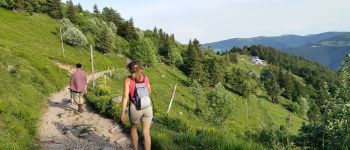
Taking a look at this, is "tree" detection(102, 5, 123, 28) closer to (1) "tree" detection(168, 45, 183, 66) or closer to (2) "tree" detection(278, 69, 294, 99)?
(1) "tree" detection(168, 45, 183, 66)

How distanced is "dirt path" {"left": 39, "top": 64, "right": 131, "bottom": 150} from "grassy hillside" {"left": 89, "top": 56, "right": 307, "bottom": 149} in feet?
3.61

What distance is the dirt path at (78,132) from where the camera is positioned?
46.4 ft

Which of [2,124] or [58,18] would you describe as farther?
[58,18]

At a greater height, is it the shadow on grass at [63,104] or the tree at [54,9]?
the tree at [54,9]

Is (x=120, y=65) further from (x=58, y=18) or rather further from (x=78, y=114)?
(x=78, y=114)

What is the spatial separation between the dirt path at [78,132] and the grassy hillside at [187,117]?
1.10m

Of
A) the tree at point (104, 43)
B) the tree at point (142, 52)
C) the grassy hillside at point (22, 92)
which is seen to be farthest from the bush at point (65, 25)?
the grassy hillside at point (22, 92)

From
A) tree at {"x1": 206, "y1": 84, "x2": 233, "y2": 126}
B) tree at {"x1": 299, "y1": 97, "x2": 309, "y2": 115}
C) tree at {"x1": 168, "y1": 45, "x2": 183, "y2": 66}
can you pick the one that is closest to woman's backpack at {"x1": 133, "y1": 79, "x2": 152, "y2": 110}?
tree at {"x1": 206, "y1": 84, "x2": 233, "y2": 126}

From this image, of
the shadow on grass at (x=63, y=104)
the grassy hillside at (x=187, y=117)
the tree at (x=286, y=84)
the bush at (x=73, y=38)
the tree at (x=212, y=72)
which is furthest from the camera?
the tree at (x=286, y=84)

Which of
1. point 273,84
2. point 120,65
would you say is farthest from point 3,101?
point 273,84

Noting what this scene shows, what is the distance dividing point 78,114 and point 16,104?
12.9 ft

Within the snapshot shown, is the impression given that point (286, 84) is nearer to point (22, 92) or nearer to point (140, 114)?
point (22, 92)

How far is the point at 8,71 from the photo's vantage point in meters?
27.1

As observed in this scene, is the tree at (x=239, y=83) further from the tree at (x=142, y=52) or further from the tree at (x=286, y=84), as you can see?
the tree at (x=142, y=52)
